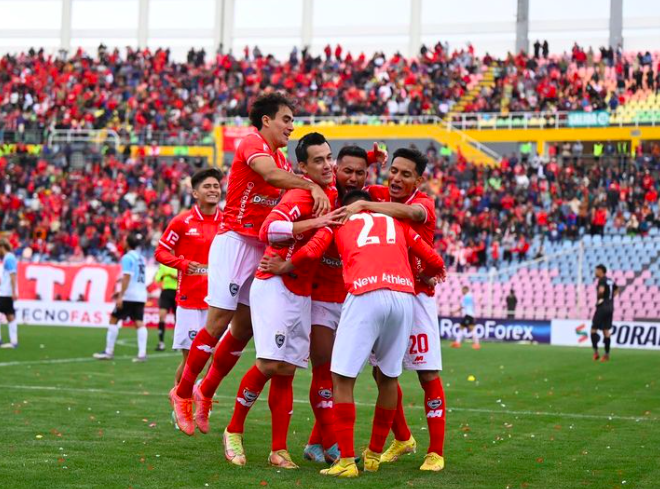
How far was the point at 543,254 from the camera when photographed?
35469 millimetres

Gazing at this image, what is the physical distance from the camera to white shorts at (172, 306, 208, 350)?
1211 centimetres

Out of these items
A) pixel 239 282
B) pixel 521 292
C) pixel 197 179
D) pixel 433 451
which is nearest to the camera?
pixel 433 451

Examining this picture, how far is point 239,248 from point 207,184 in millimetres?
2794

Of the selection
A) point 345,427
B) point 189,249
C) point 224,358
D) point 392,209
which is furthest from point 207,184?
point 345,427

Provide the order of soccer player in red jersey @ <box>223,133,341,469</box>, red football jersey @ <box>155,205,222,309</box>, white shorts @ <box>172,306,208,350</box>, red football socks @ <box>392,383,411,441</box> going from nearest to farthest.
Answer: soccer player in red jersey @ <box>223,133,341,469</box>
red football socks @ <box>392,383,411,441</box>
white shorts @ <box>172,306,208,350</box>
red football jersey @ <box>155,205,222,309</box>

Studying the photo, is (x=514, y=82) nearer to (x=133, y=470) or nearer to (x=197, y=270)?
(x=197, y=270)

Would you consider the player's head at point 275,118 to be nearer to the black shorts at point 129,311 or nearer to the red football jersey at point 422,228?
the red football jersey at point 422,228

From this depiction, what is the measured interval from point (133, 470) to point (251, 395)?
1256 mm

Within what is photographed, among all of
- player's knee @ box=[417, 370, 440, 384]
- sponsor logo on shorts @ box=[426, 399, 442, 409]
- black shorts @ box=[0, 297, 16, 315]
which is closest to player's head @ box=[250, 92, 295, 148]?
player's knee @ box=[417, 370, 440, 384]

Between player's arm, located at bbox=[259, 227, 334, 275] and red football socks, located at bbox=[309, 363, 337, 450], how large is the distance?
106 cm

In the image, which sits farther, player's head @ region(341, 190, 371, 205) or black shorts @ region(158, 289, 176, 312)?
black shorts @ region(158, 289, 176, 312)

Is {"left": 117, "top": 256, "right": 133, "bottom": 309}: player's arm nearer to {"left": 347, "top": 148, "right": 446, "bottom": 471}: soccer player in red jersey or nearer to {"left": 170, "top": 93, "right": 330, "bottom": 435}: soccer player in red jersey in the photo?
{"left": 170, "top": 93, "right": 330, "bottom": 435}: soccer player in red jersey

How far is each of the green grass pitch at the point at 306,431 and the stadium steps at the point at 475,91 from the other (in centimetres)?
2681

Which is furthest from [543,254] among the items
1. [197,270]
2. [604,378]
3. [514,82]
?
[197,270]
